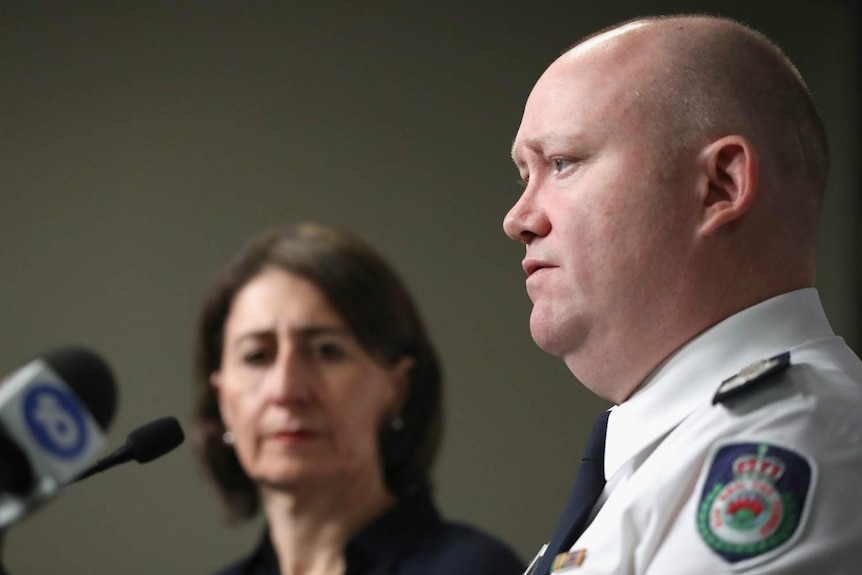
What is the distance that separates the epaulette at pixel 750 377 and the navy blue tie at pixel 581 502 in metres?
0.21

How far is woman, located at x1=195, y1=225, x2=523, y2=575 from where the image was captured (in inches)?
105

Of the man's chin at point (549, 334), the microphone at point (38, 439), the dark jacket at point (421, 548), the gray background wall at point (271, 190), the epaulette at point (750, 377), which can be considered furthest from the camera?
the gray background wall at point (271, 190)

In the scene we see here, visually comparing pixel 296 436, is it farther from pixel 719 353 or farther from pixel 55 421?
pixel 55 421

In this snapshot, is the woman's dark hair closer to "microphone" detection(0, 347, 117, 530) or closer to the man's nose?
the man's nose

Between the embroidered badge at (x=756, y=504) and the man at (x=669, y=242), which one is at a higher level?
the man at (x=669, y=242)

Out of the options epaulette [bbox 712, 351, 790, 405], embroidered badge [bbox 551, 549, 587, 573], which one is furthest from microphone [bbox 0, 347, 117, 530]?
epaulette [bbox 712, 351, 790, 405]

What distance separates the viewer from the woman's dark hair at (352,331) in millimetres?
2752

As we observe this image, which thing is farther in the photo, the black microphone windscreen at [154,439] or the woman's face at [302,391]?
the woman's face at [302,391]

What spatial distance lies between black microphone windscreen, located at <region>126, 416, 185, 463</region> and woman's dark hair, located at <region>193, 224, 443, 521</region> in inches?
56.9

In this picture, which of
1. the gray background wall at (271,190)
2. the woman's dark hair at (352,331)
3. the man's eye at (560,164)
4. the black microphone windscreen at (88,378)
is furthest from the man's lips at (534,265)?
the gray background wall at (271,190)

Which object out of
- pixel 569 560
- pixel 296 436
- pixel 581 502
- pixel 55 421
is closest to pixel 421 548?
pixel 296 436

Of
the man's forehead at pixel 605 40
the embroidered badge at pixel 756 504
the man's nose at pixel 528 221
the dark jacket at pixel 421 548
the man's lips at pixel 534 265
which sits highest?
the man's forehead at pixel 605 40

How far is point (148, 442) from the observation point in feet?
4.11

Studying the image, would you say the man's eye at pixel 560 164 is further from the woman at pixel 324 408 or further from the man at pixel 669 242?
the woman at pixel 324 408
